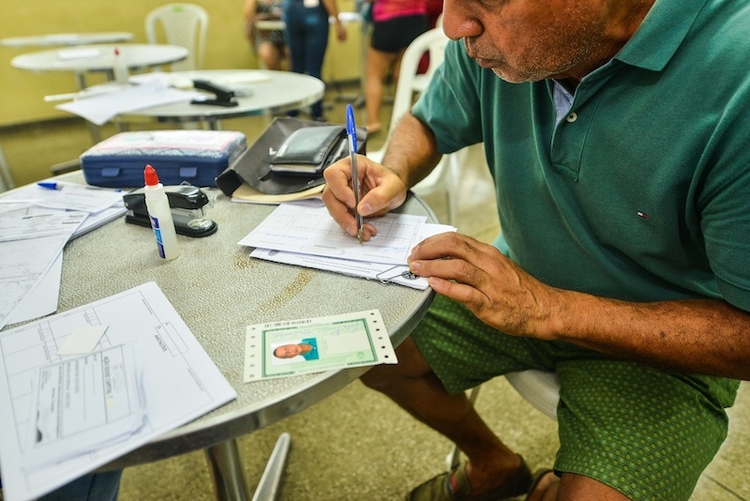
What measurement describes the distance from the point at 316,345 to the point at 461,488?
31.0 inches

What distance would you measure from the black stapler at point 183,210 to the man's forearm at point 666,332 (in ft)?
1.96

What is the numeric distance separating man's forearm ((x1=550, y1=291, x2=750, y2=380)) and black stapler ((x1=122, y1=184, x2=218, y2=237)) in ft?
1.96

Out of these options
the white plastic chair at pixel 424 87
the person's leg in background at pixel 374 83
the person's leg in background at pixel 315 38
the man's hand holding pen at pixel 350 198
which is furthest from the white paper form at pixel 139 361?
the person's leg in background at pixel 315 38

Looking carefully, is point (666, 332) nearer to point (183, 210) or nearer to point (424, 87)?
point (183, 210)

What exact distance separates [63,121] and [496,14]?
5027 millimetres

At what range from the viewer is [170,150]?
1.07 meters

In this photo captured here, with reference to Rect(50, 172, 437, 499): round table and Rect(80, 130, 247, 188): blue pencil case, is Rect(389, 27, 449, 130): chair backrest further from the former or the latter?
Rect(50, 172, 437, 499): round table

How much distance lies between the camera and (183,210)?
0.94 meters

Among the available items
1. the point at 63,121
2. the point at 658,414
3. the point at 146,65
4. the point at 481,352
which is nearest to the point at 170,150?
the point at 481,352

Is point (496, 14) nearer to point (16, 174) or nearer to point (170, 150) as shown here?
point (170, 150)

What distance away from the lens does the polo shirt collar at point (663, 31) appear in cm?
73

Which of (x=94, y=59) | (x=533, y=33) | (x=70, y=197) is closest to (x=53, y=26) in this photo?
(x=94, y=59)

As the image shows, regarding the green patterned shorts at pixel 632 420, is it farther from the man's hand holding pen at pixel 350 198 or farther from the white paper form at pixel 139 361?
the white paper form at pixel 139 361

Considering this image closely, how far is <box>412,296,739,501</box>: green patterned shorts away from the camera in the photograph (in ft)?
2.47
